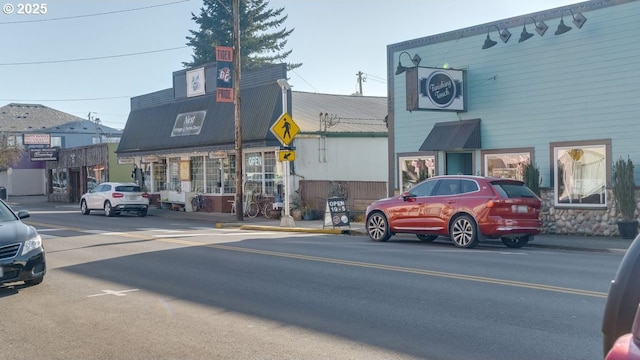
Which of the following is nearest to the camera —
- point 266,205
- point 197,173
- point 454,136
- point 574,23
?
point 574,23

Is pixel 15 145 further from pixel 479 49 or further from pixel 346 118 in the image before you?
pixel 479 49

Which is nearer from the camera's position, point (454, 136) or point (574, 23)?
point (574, 23)

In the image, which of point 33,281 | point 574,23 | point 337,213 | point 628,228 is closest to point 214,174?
point 337,213

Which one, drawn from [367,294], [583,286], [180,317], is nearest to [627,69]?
[583,286]

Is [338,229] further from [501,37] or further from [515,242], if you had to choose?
[501,37]

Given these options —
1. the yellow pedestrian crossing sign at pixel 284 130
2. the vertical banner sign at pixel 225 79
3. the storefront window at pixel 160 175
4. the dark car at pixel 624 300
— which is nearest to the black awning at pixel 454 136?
the yellow pedestrian crossing sign at pixel 284 130

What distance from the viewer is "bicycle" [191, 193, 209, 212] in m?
33.9

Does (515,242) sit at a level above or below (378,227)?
below

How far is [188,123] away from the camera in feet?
118

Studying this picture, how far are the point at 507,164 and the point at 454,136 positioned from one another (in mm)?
1937

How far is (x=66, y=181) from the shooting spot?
5034 cm

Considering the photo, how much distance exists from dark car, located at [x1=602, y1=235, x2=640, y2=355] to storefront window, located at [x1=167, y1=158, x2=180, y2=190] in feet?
115

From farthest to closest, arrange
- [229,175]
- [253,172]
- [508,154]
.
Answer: [229,175], [253,172], [508,154]

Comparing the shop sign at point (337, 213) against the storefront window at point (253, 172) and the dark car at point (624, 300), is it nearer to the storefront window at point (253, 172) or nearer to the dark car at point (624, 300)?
the storefront window at point (253, 172)
